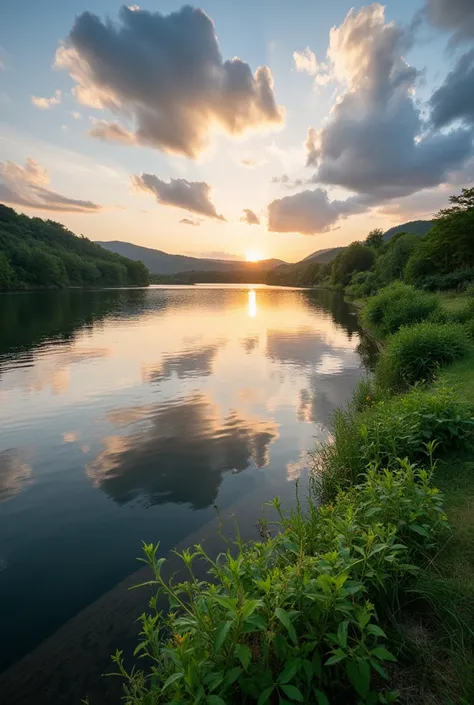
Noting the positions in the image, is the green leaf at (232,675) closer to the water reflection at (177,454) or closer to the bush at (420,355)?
the water reflection at (177,454)

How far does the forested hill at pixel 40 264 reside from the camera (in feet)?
412

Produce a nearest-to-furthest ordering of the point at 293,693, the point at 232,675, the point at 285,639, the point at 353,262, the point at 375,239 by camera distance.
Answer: the point at 293,693 → the point at 232,675 → the point at 285,639 → the point at 353,262 → the point at 375,239

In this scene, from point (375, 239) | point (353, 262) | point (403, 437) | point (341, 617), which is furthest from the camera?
point (375, 239)

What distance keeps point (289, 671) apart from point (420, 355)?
16425mm

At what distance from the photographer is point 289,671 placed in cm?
306

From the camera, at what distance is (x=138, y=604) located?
260 inches

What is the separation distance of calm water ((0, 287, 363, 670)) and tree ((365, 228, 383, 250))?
16448 centimetres

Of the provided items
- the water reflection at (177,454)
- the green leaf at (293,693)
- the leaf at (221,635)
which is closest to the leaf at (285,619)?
the green leaf at (293,693)

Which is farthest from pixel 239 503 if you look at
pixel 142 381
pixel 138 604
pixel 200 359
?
pixel 200 359

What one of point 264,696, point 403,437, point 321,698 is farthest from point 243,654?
point 403,437

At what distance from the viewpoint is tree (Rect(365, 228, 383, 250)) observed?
17450cm

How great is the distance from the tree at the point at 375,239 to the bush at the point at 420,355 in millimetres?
172518

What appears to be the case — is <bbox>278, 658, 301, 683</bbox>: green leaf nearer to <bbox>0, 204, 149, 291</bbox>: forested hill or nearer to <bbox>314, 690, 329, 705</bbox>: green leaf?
<bbox>314, 690, 329, 705</bbox>: green leaf

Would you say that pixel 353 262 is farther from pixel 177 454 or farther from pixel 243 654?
pixel 243 654
